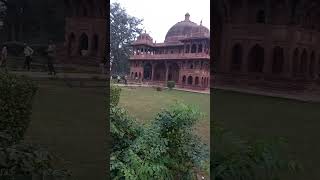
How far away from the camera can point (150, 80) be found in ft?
11.9

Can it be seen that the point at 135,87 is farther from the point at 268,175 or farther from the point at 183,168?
the point at 268,175

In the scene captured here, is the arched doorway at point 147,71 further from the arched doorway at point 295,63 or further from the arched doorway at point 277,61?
the arched doorway at point 295,63

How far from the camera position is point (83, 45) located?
358 cm

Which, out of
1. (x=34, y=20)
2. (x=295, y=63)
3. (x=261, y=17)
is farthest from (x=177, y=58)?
(x=34, y=20)

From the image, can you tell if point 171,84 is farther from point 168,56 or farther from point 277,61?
point 277,61

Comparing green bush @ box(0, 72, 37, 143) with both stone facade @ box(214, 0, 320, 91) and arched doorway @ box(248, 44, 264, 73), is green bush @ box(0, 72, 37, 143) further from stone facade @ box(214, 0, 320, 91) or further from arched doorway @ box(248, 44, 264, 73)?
arched doorway @ box(248, 44, 264, 73)

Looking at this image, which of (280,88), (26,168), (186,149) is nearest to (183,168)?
(186,149)

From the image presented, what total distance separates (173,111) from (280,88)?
0.78m

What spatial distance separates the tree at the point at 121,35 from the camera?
345cm

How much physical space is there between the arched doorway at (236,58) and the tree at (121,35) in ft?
2.28

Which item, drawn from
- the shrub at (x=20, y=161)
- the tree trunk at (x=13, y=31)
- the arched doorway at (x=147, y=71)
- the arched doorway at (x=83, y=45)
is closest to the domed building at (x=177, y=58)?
the arched doorway at (x=147, y=71)

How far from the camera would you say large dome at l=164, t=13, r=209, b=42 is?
336 cm

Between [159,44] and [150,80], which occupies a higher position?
[159,44]

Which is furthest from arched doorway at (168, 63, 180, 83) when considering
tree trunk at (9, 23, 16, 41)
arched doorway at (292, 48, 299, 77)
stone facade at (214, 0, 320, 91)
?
tree trunk at (9, 23, 16, 41)
